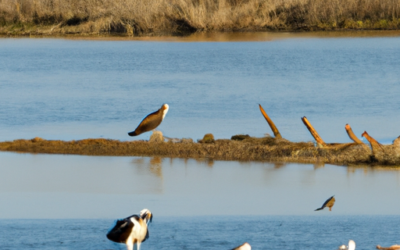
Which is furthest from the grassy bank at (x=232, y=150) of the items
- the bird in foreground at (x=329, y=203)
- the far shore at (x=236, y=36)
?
the far shore at (x=236, y=36)

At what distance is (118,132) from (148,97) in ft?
15.3

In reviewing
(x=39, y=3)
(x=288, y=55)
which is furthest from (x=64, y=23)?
(x=288, y=55)

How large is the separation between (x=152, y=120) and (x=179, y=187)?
2.43 m

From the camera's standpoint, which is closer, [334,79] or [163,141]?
[163,141]

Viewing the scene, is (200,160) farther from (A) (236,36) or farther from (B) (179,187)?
(A) (236,36)

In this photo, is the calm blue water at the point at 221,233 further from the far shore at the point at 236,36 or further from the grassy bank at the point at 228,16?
the grassy bank at the point at 228,16

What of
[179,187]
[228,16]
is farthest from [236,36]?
[179,187]

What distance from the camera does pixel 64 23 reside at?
3566cm

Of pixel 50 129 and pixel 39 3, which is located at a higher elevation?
pixel 39 3

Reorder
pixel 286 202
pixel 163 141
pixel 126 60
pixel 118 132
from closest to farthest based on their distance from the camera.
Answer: pixel 286 202 → pixel 163 141 → pixel 118 132 → pixel 126 60

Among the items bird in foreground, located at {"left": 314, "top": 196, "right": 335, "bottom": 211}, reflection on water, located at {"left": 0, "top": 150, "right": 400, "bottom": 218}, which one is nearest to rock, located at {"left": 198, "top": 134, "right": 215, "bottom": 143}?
reflection on water, located at {"left": 0, "top": 150, "right": 400, "bottom": 218}

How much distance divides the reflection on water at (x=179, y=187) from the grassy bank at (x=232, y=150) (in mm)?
232

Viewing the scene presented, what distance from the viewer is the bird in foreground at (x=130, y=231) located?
6285mm

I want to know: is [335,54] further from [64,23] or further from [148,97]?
[64,23]
